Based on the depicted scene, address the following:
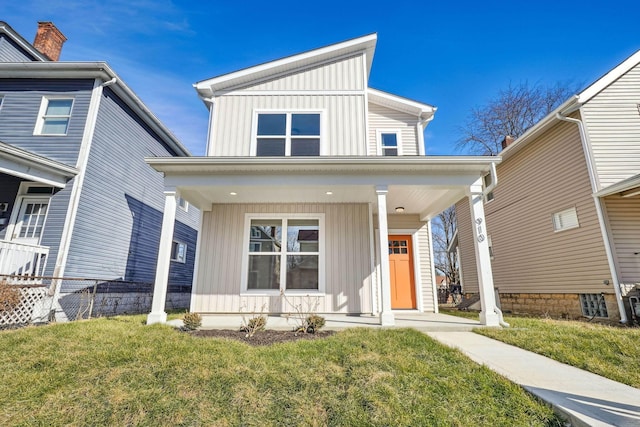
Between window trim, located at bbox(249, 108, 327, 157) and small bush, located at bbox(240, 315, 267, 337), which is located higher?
window trim, located at bbox(249, 108, 327, 157)

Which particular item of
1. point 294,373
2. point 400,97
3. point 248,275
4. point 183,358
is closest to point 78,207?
point 248,275

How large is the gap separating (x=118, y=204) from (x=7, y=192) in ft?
7.61

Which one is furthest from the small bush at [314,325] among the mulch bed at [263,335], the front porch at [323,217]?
the front porch at [323,217]

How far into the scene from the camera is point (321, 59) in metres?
8.39

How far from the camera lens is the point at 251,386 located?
277cm

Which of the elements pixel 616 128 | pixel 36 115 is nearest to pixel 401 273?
pixel 616 128

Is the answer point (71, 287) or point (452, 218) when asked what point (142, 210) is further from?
point (452, 218)

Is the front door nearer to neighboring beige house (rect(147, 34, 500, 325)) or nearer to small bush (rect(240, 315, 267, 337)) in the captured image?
neighboring beige house (rect(147, 34, 500, 325))

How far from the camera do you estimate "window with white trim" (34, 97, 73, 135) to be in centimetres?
785

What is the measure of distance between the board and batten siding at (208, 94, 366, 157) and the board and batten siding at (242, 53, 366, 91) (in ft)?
1.02

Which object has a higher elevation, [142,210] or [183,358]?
[142,210]

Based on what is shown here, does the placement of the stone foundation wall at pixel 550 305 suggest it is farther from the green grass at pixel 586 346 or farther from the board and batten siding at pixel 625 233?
the green grass at pixel 586 346

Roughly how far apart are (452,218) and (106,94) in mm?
22722

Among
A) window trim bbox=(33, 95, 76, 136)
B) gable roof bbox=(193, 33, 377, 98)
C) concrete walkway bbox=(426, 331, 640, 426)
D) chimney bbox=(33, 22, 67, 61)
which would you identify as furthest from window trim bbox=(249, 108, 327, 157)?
chimney bbox=(33, 22, 67, 61)
